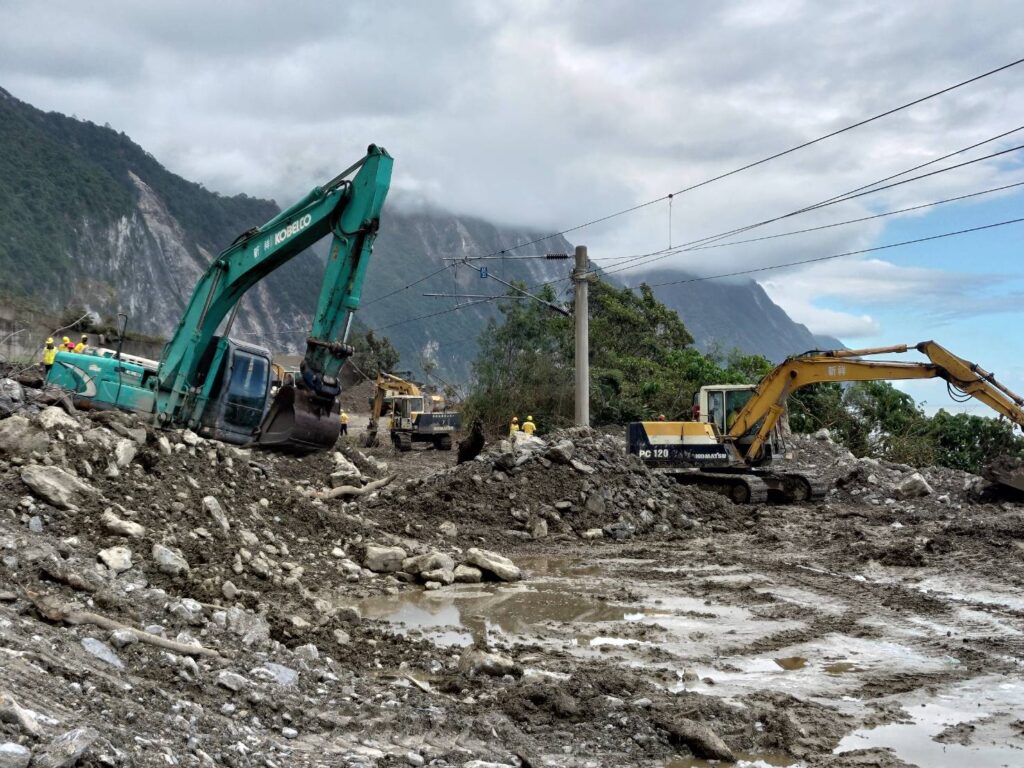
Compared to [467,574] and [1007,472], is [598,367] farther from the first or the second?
[467,574]

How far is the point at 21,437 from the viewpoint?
884cm

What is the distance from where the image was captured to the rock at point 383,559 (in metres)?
10.5

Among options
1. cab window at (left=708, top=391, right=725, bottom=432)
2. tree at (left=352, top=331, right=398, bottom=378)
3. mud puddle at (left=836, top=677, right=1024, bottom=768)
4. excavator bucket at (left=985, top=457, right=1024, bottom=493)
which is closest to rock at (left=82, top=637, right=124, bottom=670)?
mud puddle at (left=836, top=677, right=1024, bottom=768)

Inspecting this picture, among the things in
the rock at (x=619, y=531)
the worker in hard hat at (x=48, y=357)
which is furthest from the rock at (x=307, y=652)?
the worker in hard hat at (x=48, y=357)

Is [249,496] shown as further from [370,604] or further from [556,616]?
[556,616]

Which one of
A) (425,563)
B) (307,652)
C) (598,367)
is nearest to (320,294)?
(425,563)

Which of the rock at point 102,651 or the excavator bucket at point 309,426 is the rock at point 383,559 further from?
the rock at point 102,651

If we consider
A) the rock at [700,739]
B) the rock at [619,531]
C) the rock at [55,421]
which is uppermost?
the rock at [55,421]

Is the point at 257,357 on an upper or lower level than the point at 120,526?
upper

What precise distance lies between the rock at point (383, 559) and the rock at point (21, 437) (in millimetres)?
3484

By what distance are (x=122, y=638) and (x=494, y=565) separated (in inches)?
230

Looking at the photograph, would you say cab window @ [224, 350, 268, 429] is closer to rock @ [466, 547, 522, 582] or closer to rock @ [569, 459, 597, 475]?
rock @ [466, 547, 522, 582]

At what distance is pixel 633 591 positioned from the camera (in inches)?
412

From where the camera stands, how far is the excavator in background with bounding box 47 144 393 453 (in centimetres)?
1108
